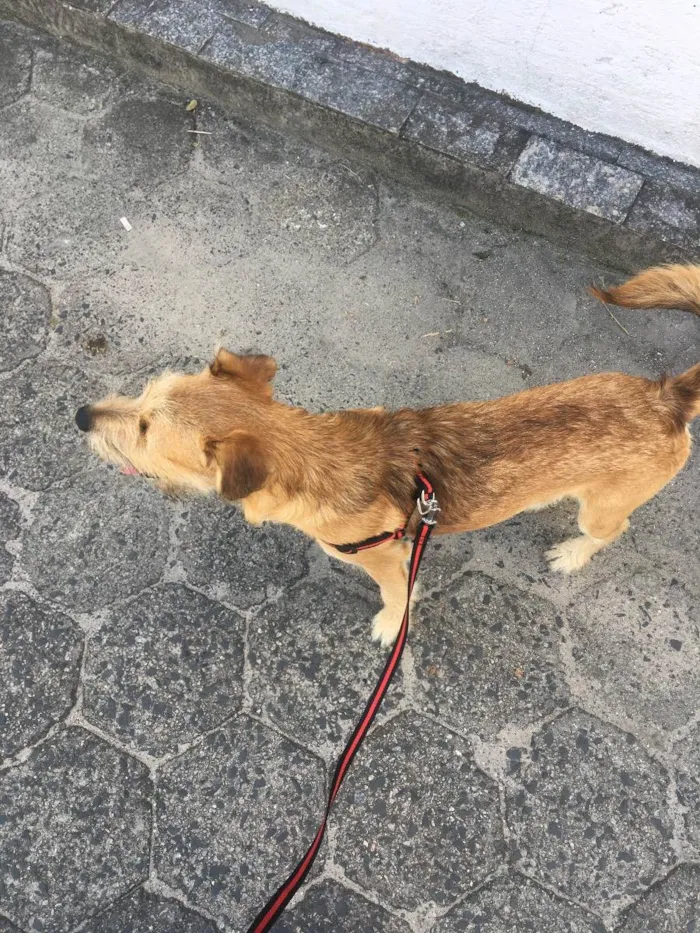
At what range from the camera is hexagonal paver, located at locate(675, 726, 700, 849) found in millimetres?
3266

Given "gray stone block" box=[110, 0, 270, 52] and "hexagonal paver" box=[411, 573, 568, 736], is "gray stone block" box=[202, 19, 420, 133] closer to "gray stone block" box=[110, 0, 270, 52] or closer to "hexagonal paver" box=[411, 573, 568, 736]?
"gray stone block" box=[110, 0, 270, 52]

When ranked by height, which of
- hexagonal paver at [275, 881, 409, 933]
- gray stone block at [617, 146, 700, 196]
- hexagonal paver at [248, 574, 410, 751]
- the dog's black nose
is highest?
gray stone block at [617, 146, 700, 196]

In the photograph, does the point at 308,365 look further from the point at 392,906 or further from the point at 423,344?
the point at 392,906

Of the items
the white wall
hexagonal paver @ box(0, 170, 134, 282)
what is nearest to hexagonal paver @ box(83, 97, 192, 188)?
hexagonal paver @ box(0, 170, 134, 282)

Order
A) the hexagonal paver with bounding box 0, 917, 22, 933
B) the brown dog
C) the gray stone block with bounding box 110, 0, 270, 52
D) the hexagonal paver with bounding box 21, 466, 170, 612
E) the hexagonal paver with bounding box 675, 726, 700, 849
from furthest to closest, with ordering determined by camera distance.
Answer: the gray stone block with bounding box 110, 0, 270, 52
the hexagonal paver with bounding box 21, 466, 170, 612
the hexagonal paver with bounding box 675, 726, 700, 849
the hexagonal paver with bounding box 0, 917, 22, 933
the brown dog

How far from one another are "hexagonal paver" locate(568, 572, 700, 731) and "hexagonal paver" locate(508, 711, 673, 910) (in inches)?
8.3

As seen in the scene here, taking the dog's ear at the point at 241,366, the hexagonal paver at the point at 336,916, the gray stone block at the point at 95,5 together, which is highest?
the gray stone block at the point at 95,5

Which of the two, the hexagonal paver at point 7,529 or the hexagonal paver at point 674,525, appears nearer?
the hexagonal paver at point 7,529

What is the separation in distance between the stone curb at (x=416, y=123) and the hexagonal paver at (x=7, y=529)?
3.14 m

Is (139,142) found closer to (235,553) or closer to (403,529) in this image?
(235,553)

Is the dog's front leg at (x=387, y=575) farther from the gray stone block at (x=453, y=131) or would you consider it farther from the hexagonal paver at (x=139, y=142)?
the hexagonal paver at (x=139, y=142)

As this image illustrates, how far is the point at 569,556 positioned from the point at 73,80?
187 inches

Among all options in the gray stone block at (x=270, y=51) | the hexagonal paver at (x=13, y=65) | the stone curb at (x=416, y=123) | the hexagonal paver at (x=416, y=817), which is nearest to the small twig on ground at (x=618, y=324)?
the stone curb at (x=416, y=123)

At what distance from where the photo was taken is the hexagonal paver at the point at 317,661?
133 inches
